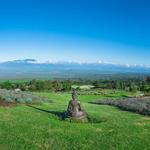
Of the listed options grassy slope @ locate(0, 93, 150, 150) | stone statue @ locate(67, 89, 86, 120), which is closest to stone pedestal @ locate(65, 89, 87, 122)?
stone statue @ locate(67, 89, 86, 120)

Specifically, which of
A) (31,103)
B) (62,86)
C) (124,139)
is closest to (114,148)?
(124,139)

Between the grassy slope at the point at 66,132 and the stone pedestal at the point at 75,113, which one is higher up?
the stone pedestal at the point at 75,113

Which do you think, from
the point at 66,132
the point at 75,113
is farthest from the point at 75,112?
the point at 66,132

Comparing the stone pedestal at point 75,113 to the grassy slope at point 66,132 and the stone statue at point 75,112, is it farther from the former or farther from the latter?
the grassy slope at point 66,132

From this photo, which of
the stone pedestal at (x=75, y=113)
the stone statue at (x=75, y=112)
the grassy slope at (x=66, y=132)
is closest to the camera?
the grassy slope at (x=66, y=132)

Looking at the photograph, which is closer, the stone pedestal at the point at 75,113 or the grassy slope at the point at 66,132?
the grassy slope at the point at 66,132

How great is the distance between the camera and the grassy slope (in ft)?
58.1

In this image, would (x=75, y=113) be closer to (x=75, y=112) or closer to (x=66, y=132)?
(x=75, y=112)

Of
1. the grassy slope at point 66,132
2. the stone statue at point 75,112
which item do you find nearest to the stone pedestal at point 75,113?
the stone statue at point 75,112

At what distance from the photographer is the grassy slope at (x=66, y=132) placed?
58.1 feet

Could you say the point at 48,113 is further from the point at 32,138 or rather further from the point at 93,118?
the point at 32,138

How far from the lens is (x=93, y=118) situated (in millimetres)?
Result: 26391

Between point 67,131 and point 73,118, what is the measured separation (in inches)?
166

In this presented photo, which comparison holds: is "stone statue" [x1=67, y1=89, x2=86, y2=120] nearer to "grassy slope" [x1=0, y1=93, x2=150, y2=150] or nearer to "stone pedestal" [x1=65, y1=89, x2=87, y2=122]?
"stone pedestal" [x1=65, y1=89, x2=87, y2=122]
